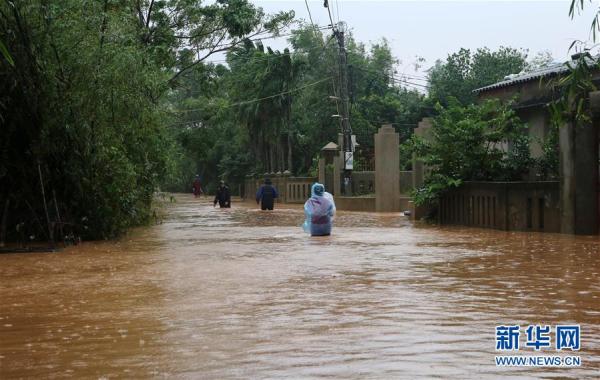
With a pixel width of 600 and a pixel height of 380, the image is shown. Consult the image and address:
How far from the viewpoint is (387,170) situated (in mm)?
32906

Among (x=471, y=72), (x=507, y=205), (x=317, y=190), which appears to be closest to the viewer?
(x=317, y=190)

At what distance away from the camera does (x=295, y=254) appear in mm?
14641

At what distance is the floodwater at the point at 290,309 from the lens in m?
5.79

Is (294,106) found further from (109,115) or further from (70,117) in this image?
(70,117)

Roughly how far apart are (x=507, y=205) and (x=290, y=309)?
1354cm

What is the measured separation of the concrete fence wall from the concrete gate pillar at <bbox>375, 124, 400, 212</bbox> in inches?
356

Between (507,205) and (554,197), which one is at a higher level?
(554,197)

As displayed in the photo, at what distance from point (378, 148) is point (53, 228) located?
17954mm

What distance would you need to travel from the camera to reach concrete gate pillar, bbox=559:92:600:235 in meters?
18.2

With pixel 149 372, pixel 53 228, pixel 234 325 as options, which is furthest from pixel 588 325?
pixel 53 228

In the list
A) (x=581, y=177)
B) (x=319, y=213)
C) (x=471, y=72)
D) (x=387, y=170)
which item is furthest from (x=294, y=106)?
(x=581, y=177)

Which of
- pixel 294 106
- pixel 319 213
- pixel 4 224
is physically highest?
pixel 294 106

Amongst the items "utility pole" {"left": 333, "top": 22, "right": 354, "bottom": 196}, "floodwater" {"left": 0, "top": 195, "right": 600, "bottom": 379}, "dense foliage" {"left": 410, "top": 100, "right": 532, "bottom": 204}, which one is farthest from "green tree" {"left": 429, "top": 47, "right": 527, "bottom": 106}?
"floodwater" {"left": 0, "top": 195, "right": 600, "bottom": 379}

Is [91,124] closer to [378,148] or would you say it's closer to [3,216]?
[3,216]
